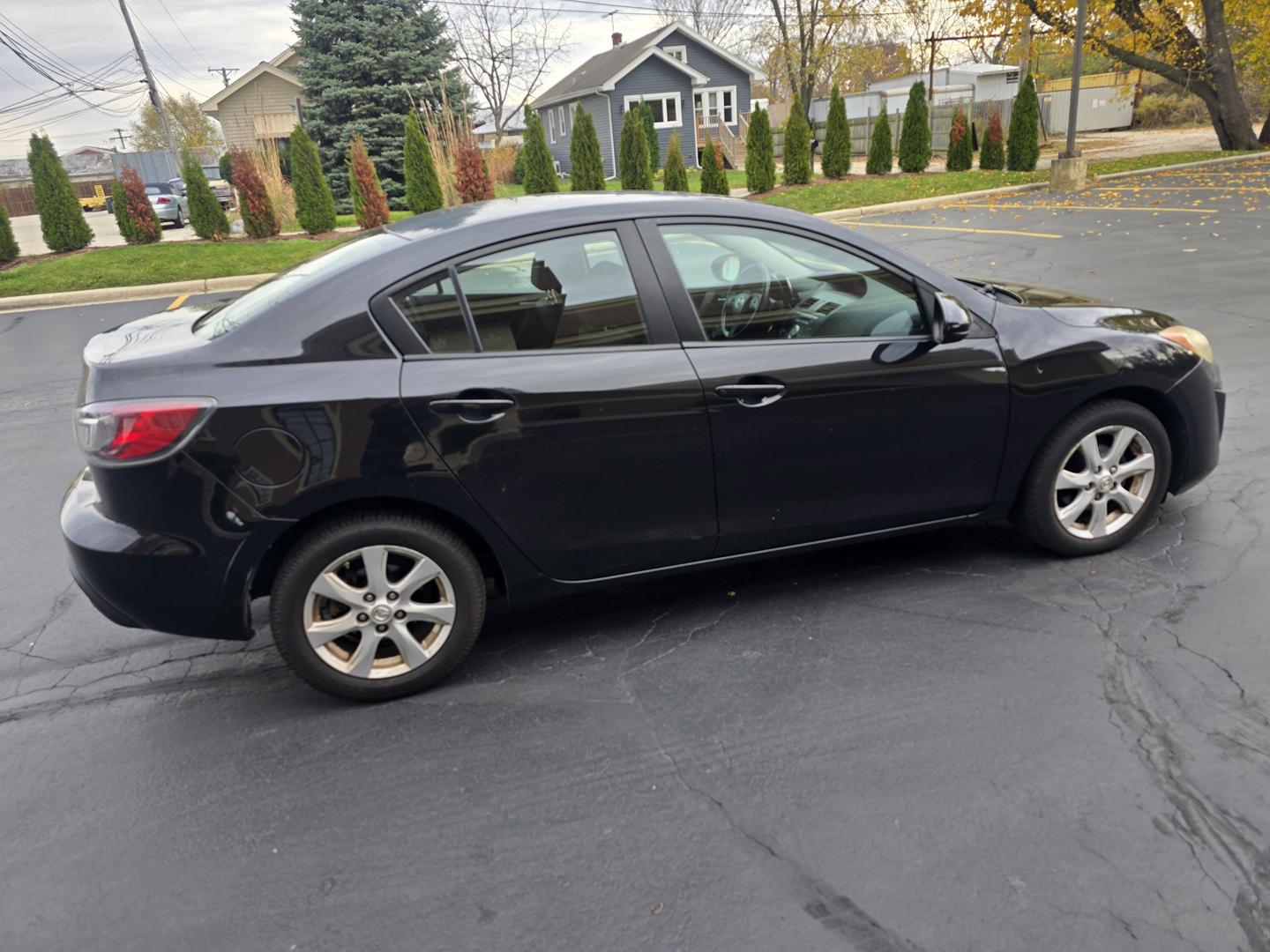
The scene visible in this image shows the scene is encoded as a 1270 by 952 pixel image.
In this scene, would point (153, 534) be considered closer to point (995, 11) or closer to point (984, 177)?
point (984, 177)

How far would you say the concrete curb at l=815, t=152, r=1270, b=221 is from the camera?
1831 centimetres

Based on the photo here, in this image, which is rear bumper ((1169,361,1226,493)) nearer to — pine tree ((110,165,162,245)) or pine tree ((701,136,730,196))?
pine tree ((701,136,730,196))

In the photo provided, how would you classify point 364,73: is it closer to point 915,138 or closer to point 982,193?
point 915,138

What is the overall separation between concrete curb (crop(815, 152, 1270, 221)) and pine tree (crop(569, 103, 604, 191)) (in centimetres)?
457

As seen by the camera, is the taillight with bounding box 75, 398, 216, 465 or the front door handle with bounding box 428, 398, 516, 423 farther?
the front door handle with bounding box 428, 398, 516, 423

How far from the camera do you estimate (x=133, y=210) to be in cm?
1648

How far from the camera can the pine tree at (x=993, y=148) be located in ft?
75.2

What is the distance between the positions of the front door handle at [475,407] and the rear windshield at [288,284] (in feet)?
1.46

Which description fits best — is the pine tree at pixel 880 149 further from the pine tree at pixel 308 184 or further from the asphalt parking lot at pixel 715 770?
the asphalt parking lot at pixel 715 770

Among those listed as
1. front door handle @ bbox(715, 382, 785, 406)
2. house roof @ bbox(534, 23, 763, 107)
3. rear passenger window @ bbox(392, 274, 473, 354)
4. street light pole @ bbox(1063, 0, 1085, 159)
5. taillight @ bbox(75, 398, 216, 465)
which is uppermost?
house roof @ bbox(534, 23, 763, 107)

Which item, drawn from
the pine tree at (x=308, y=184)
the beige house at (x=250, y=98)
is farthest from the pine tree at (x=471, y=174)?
the beige house at (x=250, y=98)

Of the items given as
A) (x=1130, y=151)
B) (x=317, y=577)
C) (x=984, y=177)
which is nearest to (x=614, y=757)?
(x=317, y=577)

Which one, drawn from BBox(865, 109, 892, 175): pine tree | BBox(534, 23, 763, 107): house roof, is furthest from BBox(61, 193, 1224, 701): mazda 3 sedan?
BBox(534, 23, 763, 107): house roof

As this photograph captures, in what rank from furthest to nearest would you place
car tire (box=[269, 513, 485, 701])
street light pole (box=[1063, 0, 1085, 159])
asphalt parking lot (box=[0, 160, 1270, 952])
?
street light pole (box=[1063, 0, 1085, 159])
car tire (box=[269, 513, 485, 701])
asphalt parking lot (box=[0, 160, 1270, 952])
